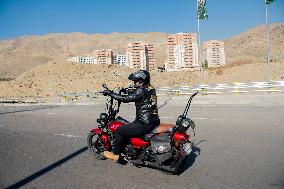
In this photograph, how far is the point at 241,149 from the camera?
8.14 m

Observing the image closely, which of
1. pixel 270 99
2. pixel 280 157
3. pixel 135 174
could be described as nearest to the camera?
pixel 135 174

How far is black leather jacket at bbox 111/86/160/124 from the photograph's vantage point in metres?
6.54

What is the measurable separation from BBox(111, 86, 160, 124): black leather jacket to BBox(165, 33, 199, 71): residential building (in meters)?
141

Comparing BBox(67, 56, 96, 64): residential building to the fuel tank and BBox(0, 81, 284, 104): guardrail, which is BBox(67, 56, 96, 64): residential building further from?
the fuel tank

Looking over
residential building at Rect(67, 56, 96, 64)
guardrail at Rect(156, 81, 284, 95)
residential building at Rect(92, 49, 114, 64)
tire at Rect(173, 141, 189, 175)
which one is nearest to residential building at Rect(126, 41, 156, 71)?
residential building at Rect(92, 49, 114, 64)

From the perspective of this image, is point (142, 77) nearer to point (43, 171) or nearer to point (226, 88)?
point (43, 171)

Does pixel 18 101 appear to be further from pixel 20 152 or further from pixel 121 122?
pixel 121 122

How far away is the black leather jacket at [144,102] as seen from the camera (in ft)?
21.4

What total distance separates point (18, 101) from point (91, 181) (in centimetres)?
3440

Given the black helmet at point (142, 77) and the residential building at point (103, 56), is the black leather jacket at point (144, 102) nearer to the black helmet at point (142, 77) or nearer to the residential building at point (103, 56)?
the black helmet at point (142, 77)

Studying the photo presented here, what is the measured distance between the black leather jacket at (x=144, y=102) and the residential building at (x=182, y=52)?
14147 cm

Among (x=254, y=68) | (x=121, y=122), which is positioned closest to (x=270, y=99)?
(x=121, y=122)

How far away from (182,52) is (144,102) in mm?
143997

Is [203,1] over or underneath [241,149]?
over
